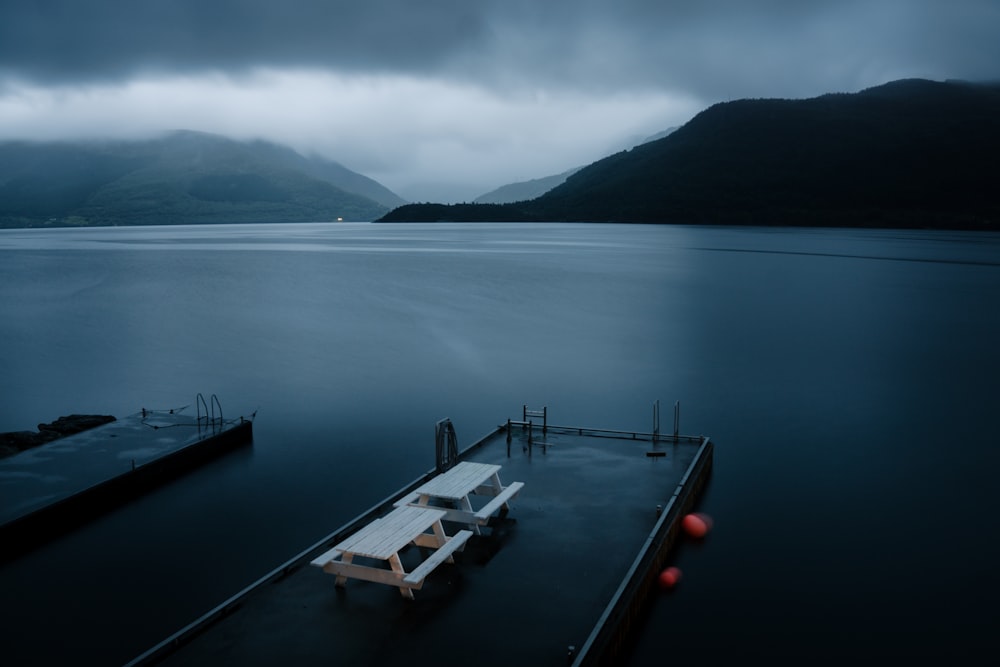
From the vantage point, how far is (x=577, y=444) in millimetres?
14352

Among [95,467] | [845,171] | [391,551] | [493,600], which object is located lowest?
[95,467]

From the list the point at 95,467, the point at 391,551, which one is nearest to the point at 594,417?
the point at 95,467

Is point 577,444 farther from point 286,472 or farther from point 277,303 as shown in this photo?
point 277,303

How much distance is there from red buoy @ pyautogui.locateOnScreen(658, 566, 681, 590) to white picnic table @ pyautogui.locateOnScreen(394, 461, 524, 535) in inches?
92.4

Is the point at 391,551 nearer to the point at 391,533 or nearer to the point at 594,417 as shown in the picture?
the point at 391,533

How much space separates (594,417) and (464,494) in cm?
1164

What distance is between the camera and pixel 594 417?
20.9 meters

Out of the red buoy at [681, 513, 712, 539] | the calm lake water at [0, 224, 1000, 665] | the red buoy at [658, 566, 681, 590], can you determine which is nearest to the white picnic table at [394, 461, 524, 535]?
the red buoy at [658, 566, 681, 590]

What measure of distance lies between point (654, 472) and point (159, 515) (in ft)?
28.2

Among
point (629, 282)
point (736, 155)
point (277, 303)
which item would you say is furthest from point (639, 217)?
point (277, 303)

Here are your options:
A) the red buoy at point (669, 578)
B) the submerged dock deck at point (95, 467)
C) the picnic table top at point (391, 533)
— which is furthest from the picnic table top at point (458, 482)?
the submerged dock deck at point (95, 467)

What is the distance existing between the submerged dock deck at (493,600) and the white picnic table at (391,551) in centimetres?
23

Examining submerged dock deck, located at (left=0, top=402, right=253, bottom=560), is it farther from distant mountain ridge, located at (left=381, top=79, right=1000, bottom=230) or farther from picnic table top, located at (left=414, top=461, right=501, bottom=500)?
distant mountain ridge, located at (left=381, top=79, right=1000, bottom=230)

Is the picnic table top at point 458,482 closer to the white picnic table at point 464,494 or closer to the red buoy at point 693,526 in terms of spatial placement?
the white picnic table at point 464,494
